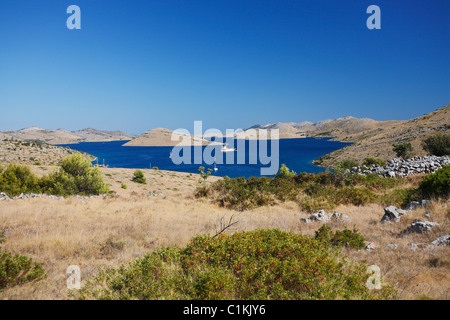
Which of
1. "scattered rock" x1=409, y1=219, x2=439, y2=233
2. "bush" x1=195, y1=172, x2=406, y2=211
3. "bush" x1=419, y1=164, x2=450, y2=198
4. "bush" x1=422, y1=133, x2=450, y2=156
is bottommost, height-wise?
"bush" x1=195, y1=172, x2=406, y2=211

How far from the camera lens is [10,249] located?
6527mm

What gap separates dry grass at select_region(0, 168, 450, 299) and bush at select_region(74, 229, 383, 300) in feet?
3.28

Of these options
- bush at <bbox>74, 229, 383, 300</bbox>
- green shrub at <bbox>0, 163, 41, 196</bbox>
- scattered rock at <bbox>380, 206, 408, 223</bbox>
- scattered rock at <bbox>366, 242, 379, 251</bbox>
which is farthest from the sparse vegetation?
green shrub at <bbox>0, 163, 41, 196</bbox>

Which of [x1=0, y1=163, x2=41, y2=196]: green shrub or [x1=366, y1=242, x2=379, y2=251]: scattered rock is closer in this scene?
[x1=366, y1=242, x2=379, y2=251]: scattered rock

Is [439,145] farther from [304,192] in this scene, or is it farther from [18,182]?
[18,182]

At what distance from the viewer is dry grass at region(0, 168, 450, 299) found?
4.86 m

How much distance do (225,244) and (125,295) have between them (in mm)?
2534

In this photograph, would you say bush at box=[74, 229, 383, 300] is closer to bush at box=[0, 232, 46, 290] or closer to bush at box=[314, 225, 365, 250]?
bush at box=[0, 232, 46, 290]

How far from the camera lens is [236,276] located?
4734 mm

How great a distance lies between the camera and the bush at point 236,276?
4086 millimetres

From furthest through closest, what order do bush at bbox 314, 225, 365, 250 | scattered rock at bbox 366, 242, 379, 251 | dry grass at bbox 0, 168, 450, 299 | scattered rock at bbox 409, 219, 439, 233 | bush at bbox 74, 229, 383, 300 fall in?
scattered rock at bbox 409, 219, 439, 233
bush at bbox 314, 225, 365, 250
scattered rock at bbox 366, 242, 379, 251
dry grass at bbox 0, 168, 450, 299
bush at bbox 74, 229, 383, 300

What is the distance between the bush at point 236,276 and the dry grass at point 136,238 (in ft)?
3.28

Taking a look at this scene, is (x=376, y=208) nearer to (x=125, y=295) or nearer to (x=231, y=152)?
(x=125, y=295)
